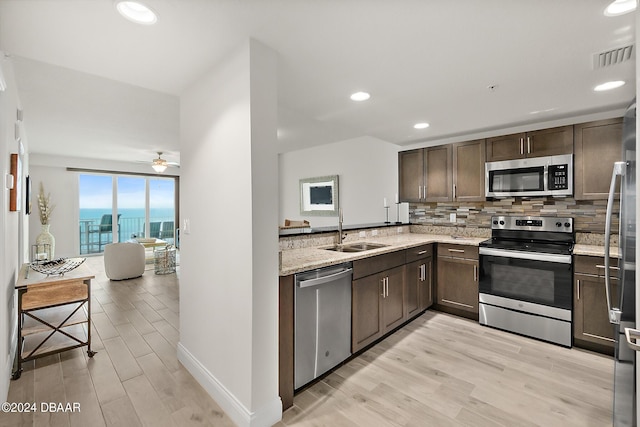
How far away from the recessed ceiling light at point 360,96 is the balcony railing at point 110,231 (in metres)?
7.78

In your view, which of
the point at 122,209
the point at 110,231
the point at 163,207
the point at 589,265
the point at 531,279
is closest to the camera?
the point at 589,265

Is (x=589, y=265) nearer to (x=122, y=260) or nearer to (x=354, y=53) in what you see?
(x=354, y=53)

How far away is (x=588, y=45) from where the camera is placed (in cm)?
186

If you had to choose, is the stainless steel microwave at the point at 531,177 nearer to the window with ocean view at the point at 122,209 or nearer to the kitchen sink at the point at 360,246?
the kitchen sink at the point at 360,246

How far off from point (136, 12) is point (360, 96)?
5.78 feet

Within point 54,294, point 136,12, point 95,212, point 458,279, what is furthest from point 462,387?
point 95,212

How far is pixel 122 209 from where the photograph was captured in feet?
26.4

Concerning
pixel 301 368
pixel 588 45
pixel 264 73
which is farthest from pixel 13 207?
pixel 588 45

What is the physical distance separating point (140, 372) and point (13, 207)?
5.65 ft

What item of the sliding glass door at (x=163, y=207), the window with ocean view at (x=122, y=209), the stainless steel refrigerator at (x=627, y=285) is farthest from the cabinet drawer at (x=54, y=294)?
the sliding glass door at (x=163, y=207)

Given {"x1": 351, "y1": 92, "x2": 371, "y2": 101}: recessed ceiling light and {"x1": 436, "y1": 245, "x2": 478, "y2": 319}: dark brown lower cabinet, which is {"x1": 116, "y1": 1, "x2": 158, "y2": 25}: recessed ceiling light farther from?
{"x1": 436, "y1": 245, "x2": 478, "y2": 319}: dark brown lower cabinet

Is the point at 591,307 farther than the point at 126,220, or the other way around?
the point at 126,220

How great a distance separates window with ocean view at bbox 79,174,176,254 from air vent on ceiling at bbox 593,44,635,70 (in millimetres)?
9248

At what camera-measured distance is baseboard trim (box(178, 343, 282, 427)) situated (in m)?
1.75
